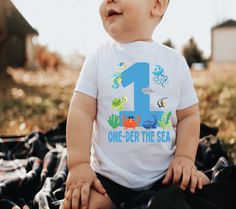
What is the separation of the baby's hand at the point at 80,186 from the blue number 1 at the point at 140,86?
0.28 meters

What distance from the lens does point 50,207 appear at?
1.93 metres

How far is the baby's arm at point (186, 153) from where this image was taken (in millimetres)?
1737

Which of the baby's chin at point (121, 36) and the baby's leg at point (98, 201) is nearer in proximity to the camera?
the baby's leg at point (98, 201)

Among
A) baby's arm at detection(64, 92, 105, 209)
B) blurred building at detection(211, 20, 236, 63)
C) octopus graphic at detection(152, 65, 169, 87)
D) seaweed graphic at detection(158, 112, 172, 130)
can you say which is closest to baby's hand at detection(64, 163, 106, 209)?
baby's arm at detection(64, 92, 105, 209)

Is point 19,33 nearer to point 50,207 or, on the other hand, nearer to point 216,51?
point 216,51

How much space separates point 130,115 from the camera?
1.85 meters

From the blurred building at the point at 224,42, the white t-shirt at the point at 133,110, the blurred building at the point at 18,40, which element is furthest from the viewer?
the blurred building at the point at 224,42

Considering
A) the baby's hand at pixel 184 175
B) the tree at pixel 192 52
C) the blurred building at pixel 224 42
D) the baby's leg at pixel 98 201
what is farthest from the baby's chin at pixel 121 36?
the tree at pixel 192 52

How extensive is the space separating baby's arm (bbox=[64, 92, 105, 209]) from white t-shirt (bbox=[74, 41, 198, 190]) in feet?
0.18

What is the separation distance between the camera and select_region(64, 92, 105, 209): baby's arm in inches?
64.9

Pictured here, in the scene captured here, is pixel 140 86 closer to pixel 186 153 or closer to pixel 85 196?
pixel 186 153

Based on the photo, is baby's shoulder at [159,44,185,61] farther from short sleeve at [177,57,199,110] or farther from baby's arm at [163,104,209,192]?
baby's arm at [163,104,209,192]

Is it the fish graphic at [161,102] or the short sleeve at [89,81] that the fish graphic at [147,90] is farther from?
the short sleeve at [89,81]

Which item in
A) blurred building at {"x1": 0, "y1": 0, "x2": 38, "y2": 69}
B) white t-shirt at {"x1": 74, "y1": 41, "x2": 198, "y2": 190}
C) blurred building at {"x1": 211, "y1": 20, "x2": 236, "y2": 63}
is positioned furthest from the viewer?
blurred building at {"x1": 211, "y1": 20, "x2": 236, "y2": 63}
